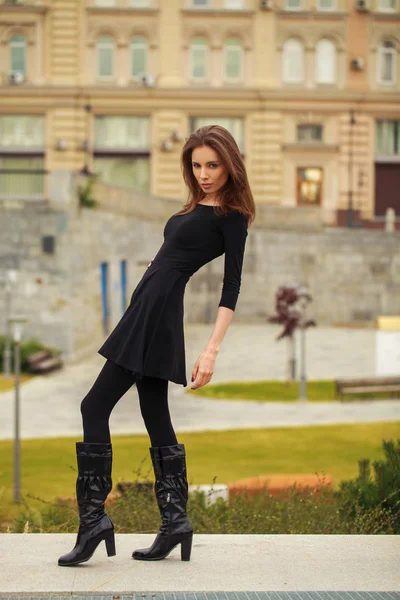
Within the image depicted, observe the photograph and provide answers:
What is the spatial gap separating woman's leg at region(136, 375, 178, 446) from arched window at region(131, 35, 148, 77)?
136 feet

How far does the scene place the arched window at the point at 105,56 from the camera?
4588 cm

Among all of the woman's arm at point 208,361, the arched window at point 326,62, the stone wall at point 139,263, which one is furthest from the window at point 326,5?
the woman's arm at point 208,361

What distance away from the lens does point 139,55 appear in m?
46.1

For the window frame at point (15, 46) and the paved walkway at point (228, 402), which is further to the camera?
the window frame at point (15, 46)

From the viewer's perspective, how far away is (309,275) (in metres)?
40.4

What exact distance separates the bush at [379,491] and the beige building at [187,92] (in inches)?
1467

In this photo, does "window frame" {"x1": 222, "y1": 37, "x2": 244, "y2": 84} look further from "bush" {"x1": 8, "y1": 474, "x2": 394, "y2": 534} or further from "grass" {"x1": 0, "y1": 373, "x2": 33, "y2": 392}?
"bush" {"x1": 8, "y1": 474, "x2": 394, "y2": 534}

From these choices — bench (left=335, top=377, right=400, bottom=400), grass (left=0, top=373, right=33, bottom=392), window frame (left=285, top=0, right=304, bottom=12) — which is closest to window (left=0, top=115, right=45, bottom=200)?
window frame (left=285, top=0, right=304, bottom=12)

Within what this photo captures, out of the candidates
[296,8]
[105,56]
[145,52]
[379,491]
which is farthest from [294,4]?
[379,491]

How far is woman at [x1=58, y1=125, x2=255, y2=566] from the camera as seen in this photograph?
5496 millimetres

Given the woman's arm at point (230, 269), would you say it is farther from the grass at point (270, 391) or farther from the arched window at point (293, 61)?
the arched window at point (293, 61)

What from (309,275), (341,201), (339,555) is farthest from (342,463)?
(341,201)

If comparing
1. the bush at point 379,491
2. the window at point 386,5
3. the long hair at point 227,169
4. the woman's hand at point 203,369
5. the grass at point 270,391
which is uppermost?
the window at point 386,5

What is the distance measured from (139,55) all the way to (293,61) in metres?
5.77
